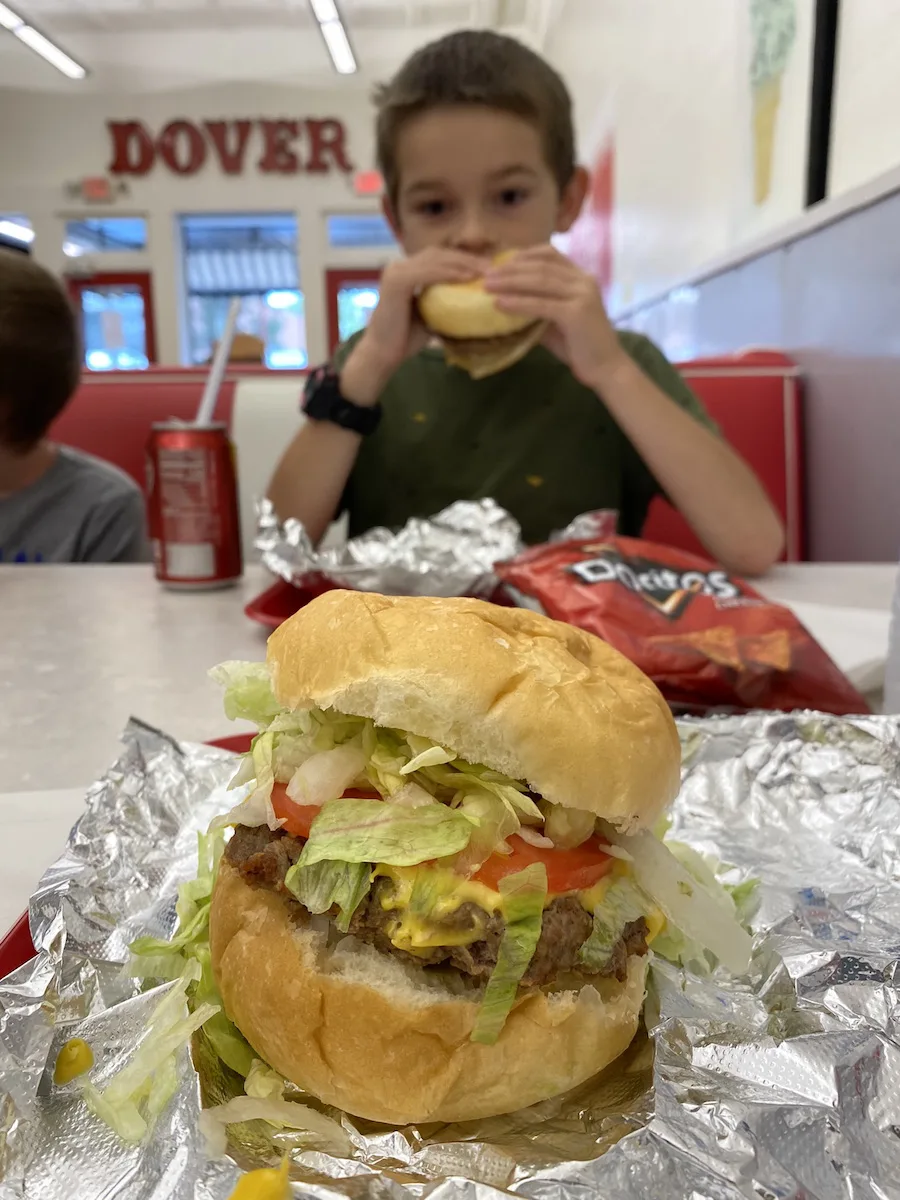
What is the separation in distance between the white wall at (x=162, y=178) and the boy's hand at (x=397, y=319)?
865 centimetres

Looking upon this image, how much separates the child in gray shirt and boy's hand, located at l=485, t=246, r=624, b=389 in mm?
1157

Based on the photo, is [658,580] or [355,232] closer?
[658,580]

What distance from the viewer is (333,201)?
9.98 meters

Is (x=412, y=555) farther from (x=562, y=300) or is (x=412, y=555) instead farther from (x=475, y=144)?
(x=475, y=144)

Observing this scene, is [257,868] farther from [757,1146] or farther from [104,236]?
[104,236]

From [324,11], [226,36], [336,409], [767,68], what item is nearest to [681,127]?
[767,68]

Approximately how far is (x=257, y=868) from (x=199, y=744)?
0.36 meters

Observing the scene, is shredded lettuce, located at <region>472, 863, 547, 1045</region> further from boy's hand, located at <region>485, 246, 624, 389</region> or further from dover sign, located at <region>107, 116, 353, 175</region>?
dover sign, located at <region>107, 116, 353, 175</region>

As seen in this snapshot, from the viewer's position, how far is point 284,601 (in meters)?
1.42

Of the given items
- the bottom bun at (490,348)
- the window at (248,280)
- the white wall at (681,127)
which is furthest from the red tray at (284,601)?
the window at (248,280)

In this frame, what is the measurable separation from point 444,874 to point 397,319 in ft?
4.52

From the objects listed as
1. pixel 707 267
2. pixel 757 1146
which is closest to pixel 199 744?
pixel 757 1146

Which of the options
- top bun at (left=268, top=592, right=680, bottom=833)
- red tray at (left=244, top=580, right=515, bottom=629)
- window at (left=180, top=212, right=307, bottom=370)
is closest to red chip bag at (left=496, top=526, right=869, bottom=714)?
red tray at (left=244, top=580, right=515, bottom=629)

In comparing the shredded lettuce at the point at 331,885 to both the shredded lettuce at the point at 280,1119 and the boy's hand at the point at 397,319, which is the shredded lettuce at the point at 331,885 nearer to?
the shredded lettuce at the point at 280,1119
